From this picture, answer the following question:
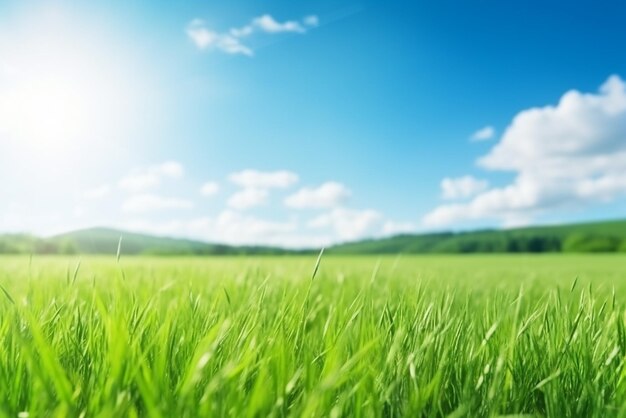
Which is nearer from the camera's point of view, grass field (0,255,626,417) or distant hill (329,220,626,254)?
grass field (0,255,626,417)

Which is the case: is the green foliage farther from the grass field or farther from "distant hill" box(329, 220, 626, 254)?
the grass field

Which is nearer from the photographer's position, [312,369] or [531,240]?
[312,369]

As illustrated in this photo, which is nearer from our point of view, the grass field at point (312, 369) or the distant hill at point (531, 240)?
the grass field at point (312, 369)

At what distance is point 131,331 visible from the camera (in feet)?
4.38

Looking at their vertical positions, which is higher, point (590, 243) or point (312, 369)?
point (590, 243)

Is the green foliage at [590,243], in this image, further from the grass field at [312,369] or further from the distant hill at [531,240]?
the grass field at [312,369]

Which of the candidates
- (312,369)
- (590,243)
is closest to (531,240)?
(590,243)

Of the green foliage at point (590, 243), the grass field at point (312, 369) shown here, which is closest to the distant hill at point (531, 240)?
the green foliage at point (590, 243)

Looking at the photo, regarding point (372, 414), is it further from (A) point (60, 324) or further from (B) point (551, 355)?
(A) point (60, 324)

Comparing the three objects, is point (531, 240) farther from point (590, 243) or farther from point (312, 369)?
point (312, 369)

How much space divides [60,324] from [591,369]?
1.31 meters

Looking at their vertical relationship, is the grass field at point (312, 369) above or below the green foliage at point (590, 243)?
below

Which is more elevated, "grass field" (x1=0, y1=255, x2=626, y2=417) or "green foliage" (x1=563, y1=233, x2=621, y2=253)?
"green foliage" (x1=563, y1=233, x2=621, y2=253)

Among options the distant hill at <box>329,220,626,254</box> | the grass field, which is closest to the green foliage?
the distant hill at <box>329,220,626,254</box>
